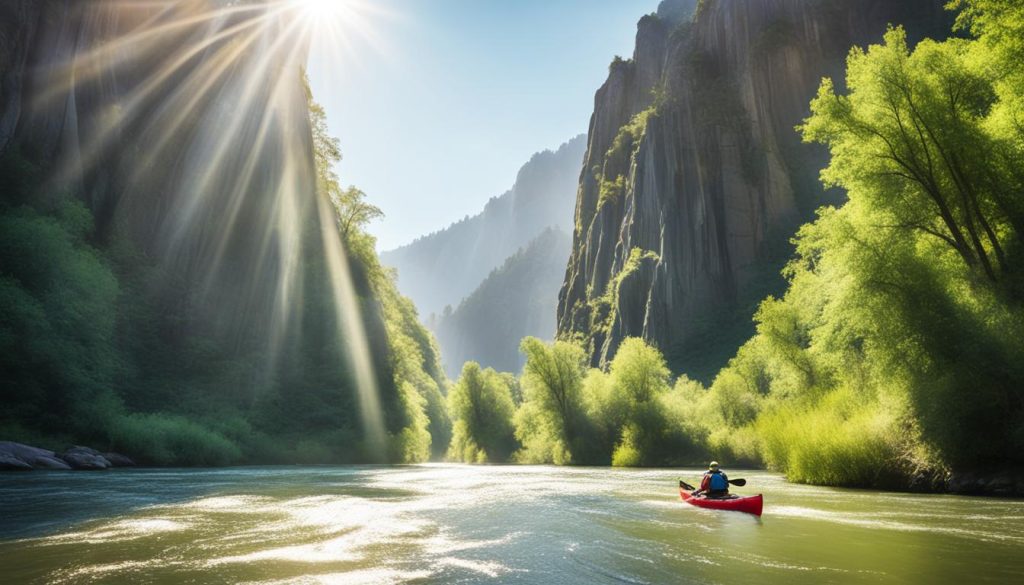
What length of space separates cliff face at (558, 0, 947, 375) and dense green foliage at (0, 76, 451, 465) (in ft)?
144

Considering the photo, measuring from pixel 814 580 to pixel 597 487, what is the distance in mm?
18999

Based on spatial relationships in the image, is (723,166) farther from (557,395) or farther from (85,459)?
(85,459)

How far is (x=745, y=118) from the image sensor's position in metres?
97.4

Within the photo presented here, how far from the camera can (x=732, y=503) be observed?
55.4ft

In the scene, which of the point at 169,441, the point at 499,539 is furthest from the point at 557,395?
the point at 499,539

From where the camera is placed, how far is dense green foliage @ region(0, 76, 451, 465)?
116 ft

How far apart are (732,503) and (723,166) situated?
285 ft

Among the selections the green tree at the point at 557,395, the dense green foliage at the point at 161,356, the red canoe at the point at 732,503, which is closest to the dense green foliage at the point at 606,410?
the green tree at the point at 557,395

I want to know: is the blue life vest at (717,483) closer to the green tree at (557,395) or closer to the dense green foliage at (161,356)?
the dense green foliage at (161,356)

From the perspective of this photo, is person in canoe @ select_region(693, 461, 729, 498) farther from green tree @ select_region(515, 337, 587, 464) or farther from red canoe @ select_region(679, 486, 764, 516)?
green tree @ select_region(515, 337, 587, 464)

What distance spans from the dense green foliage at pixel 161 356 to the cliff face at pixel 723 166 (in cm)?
4389

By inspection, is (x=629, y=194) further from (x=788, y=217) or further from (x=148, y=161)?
(x=148, y=161)

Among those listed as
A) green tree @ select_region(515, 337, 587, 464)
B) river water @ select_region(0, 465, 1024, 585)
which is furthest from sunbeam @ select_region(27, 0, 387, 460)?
river water @ select_region(0, 465, 1024, 585)

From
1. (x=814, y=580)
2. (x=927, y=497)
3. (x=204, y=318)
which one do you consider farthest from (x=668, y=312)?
(x=814, y=580)
